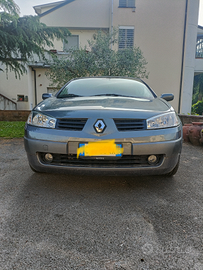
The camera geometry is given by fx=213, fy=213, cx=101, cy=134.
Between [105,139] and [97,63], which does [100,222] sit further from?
[97,63]

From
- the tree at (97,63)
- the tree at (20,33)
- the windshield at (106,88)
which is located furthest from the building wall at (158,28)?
the windshield at (106,88)

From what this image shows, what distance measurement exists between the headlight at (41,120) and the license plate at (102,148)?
40 cm

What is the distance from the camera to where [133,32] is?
40.7 ft

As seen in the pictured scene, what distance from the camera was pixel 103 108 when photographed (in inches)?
84.7

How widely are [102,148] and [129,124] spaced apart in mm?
354

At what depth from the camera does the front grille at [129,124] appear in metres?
2.02

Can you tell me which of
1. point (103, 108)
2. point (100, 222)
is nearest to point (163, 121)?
point (103, 108)

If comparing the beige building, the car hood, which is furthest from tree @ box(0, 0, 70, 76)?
the car hood

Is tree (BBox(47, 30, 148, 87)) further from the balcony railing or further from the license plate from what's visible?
the balcony railing

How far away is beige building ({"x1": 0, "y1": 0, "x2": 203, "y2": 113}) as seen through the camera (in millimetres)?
12242

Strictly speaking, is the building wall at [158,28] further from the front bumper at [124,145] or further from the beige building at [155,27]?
the front bumper at [124,145]

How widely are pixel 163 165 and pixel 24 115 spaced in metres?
7.93

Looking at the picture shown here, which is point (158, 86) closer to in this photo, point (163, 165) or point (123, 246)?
point (163, 165)

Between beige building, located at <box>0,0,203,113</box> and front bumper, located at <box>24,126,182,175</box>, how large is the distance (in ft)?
36.2
